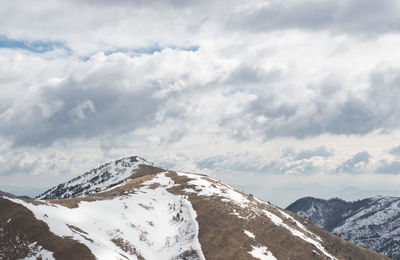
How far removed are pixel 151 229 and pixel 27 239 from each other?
3921 cm

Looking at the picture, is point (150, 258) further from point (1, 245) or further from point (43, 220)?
point (1, 245)

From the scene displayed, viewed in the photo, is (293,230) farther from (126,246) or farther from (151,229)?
(126,246)

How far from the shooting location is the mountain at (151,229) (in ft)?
207

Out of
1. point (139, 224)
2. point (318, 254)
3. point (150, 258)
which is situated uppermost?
point (139, 224)

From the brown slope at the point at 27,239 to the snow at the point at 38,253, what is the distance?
0.51m

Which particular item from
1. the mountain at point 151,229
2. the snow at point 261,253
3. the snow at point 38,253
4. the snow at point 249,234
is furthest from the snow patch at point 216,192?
the snow at point 38,253

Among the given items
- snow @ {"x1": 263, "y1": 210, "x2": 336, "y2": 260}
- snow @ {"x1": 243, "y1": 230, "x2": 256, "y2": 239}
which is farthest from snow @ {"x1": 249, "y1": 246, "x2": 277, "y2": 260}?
snow @ {"x1": 263, "y1": 210, "x2": 336, "y2": 260}

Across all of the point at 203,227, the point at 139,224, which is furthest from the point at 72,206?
the point at 203,227

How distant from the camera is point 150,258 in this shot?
80188mm

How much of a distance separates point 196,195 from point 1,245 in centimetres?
7922

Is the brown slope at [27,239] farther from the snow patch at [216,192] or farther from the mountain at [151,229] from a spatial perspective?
the snow patch at [216,192]

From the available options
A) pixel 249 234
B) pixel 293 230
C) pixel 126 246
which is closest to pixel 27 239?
pixel 126 246

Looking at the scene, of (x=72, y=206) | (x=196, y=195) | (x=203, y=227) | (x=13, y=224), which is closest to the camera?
(x=13, y=224)

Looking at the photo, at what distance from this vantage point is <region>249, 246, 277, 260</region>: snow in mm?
86500
